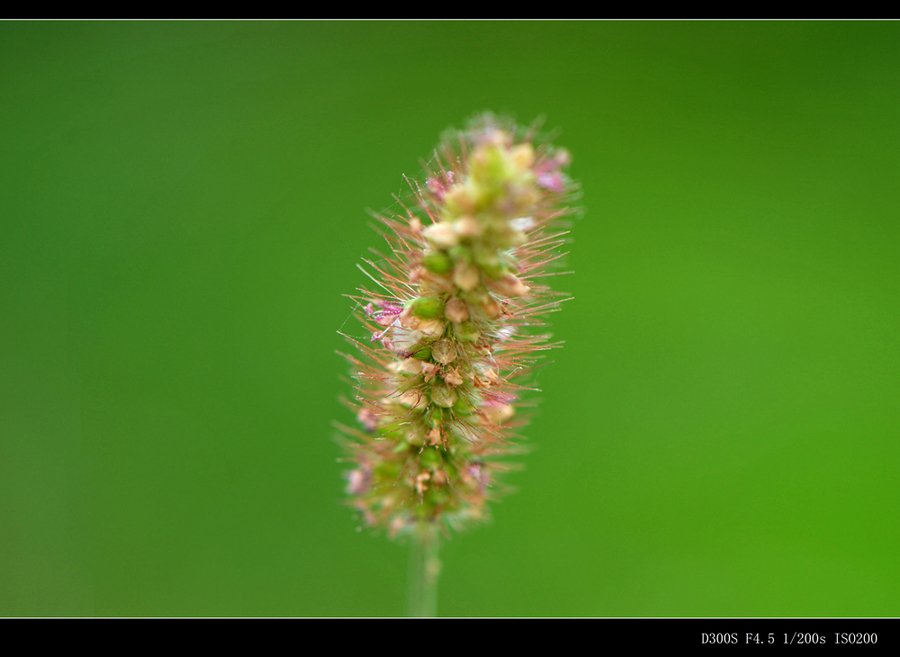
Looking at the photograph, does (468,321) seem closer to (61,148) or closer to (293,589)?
(293,589)

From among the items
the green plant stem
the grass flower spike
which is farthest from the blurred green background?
the grass flower spike

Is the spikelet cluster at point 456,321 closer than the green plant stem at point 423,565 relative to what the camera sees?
Yes

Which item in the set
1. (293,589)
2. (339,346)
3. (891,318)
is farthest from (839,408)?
(293,589)

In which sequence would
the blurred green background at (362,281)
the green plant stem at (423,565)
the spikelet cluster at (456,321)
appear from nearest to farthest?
the spikelet cluster at (456,321) < the green plant stem at (423,565) < the blurred green background at (362,281)

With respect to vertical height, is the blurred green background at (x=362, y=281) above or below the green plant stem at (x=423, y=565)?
above

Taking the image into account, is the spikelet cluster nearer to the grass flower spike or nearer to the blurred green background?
the grass flower spike

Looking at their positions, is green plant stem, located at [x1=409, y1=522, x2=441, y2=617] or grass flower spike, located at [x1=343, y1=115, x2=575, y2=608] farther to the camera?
green plant stem, located at [x1=409, y1=522, x2=441, y2=617]

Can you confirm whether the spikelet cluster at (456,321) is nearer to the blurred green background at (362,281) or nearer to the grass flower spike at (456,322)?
the grass flower spike at (456,322)

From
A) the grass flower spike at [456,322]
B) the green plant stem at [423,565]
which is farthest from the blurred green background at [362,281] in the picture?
the grass flower spike at [456,322]
